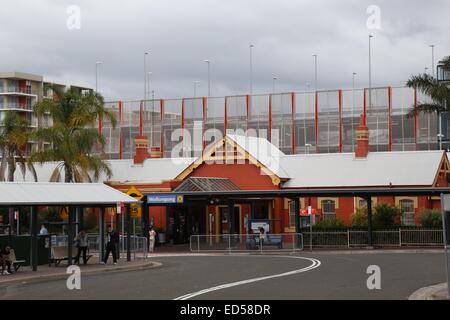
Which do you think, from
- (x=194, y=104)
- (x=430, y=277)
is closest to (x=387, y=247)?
(x=430, y=277)

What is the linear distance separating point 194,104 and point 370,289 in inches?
3158

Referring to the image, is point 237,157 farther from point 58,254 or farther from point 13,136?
point 58,254

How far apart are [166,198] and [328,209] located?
43.6 ft

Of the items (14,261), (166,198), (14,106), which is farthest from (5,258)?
(14,106)

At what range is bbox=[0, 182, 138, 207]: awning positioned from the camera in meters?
28.9

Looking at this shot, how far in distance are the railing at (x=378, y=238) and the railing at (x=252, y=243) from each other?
3.27 ft

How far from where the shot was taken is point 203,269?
31141 mm

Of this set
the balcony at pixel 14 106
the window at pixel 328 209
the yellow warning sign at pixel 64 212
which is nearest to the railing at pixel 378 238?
the window at pixel 328 209

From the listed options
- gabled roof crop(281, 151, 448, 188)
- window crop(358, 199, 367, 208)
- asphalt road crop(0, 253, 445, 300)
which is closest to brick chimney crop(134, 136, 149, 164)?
gabled roof crop(281, 151, 448, 188)

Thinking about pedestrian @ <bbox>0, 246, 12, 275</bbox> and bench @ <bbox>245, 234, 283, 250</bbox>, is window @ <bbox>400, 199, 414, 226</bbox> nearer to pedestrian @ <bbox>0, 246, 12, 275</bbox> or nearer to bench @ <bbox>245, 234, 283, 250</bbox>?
bench @ <bbox>245, 234, 283, 250</bbox>

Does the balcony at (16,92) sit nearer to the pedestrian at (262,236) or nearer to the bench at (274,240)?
the pedestrian at (262,236)

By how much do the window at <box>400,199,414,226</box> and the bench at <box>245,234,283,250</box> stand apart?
12.6 m

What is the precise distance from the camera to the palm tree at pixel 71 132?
53969 millimetres
